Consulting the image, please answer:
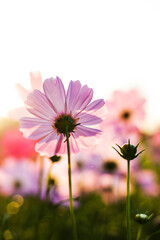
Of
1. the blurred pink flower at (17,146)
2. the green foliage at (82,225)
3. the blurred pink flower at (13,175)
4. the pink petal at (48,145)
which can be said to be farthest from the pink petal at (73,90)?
the blurred pink flower at (17,146)

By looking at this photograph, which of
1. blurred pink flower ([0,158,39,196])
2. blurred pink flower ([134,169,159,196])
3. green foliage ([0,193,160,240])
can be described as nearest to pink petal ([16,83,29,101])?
green foliage ([0,193,160,240])

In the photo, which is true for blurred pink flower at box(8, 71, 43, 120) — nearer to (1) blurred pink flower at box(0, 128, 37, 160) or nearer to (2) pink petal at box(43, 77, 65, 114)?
(2) pink petal at box(43, 77, 65, 114)

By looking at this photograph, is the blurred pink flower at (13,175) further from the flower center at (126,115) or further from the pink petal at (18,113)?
the pink petal at (18,113)

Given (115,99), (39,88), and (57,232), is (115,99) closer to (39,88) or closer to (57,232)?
(57,232)

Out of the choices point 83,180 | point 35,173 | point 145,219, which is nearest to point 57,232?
point 35,173

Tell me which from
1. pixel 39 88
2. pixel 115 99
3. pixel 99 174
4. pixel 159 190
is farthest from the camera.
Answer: pixel 159 190

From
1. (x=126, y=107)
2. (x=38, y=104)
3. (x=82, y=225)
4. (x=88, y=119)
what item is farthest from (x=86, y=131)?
(x=126, y=107)
